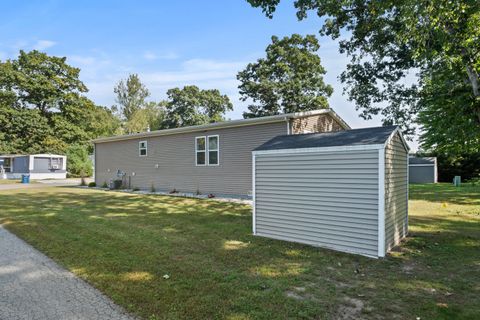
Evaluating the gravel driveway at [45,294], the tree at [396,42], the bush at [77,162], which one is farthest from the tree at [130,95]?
the gravel driveway at [45,294]

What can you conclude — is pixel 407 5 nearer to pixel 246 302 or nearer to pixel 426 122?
pixel 246 302

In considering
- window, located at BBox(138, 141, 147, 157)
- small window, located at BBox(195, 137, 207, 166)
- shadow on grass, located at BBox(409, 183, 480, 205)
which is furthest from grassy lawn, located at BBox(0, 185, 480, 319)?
window, located at BBox(138, 141, 147, 157)

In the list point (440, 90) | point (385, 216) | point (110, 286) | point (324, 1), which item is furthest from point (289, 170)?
point (440, 90)

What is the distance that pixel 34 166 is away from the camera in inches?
1041

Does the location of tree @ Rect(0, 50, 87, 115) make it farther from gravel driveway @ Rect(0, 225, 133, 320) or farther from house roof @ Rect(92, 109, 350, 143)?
gravel driveway @ Rect(0, 225, 133, 320)

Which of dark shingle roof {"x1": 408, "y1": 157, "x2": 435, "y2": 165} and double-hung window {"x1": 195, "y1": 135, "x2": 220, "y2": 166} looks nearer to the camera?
double-hung window {"x1": 195, "y1": 135, "x2": 220, "y2": 166}

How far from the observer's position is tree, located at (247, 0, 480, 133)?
625 centimetres

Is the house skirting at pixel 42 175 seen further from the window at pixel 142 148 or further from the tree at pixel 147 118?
the window at pixel 142 148

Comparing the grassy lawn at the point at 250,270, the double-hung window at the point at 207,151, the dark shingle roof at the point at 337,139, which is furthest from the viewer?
the double-hung window at the point at 207,151

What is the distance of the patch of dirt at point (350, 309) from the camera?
270cm

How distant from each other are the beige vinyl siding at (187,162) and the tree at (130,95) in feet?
67.3

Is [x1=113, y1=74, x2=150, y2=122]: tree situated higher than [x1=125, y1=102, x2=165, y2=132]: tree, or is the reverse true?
[x1=113, y1=74, x2=150, y2=122]: tree

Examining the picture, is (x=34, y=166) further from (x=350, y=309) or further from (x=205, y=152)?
(x=350, y=309)

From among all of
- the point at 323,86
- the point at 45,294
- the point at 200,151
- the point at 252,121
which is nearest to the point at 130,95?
the point at 323,86
